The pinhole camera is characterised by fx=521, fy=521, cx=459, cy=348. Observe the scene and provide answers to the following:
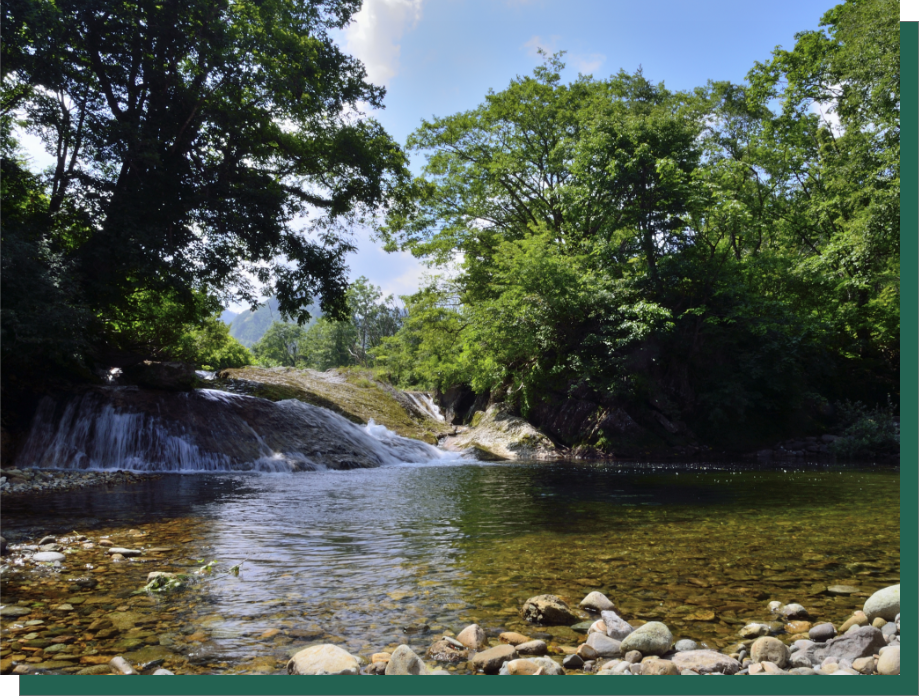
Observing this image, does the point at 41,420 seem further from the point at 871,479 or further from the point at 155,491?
the point at 871,479

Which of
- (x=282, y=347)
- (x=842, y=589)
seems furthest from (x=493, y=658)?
(x=282, y=347)

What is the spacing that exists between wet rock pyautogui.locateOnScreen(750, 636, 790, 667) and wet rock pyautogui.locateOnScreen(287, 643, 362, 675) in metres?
1.76

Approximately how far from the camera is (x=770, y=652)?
2662 mm

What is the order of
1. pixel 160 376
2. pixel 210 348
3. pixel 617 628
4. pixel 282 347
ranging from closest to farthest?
pixel 617 628
pixel 160 376
pixel 210 348
pixel 282 347

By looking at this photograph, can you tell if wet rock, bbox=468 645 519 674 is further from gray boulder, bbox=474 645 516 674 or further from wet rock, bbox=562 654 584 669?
wet rock, bbox=562 654 584 669

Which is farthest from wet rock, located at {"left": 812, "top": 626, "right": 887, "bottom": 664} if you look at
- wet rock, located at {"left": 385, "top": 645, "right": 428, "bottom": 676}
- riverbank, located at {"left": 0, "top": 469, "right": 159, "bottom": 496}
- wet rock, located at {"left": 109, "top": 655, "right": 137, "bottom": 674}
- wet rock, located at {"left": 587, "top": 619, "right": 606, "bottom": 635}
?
riverbank, located at {"left": 0, "top": 469, "right": 159, "bottom": 496}

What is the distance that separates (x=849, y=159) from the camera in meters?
19.8

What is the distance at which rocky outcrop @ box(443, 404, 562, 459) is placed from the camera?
61.4 feet

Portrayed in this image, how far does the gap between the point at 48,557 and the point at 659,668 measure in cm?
501

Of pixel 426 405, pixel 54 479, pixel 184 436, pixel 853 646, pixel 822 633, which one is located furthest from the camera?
pixel 426 405

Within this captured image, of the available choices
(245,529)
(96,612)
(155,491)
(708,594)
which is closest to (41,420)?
(155,491)

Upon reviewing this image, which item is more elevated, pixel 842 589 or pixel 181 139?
pixel 181 139

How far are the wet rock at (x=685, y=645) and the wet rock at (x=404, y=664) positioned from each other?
141 cm

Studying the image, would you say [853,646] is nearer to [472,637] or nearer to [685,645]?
[685,645]
